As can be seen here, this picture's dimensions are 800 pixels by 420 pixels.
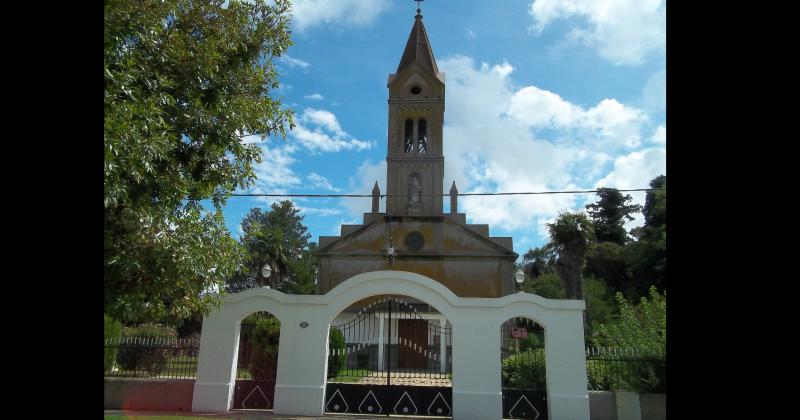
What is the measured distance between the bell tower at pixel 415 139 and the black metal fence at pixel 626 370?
15.8 metres

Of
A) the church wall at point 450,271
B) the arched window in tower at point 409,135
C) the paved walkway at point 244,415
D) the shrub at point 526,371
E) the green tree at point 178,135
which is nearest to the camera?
the green tree at point 178,135

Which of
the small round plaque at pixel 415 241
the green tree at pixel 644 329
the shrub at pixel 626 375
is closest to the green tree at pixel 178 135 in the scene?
the shrub at pixel 626 375

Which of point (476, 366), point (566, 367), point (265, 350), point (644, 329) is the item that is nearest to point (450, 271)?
point (644, 329)

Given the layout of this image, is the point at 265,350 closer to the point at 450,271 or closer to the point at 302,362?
the point at 302,362

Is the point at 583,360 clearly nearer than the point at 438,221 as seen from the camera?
Yes

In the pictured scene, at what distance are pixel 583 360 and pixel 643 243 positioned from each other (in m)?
29.5

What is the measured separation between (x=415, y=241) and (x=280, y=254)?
36.4ft

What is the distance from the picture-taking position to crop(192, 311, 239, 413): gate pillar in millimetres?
11656

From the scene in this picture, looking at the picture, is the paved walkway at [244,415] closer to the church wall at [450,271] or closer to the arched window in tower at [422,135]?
the church wall at [450,271]

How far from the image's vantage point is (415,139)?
2928 centimetres

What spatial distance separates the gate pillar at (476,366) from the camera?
37.6 ft

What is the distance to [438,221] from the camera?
90.2 feet
